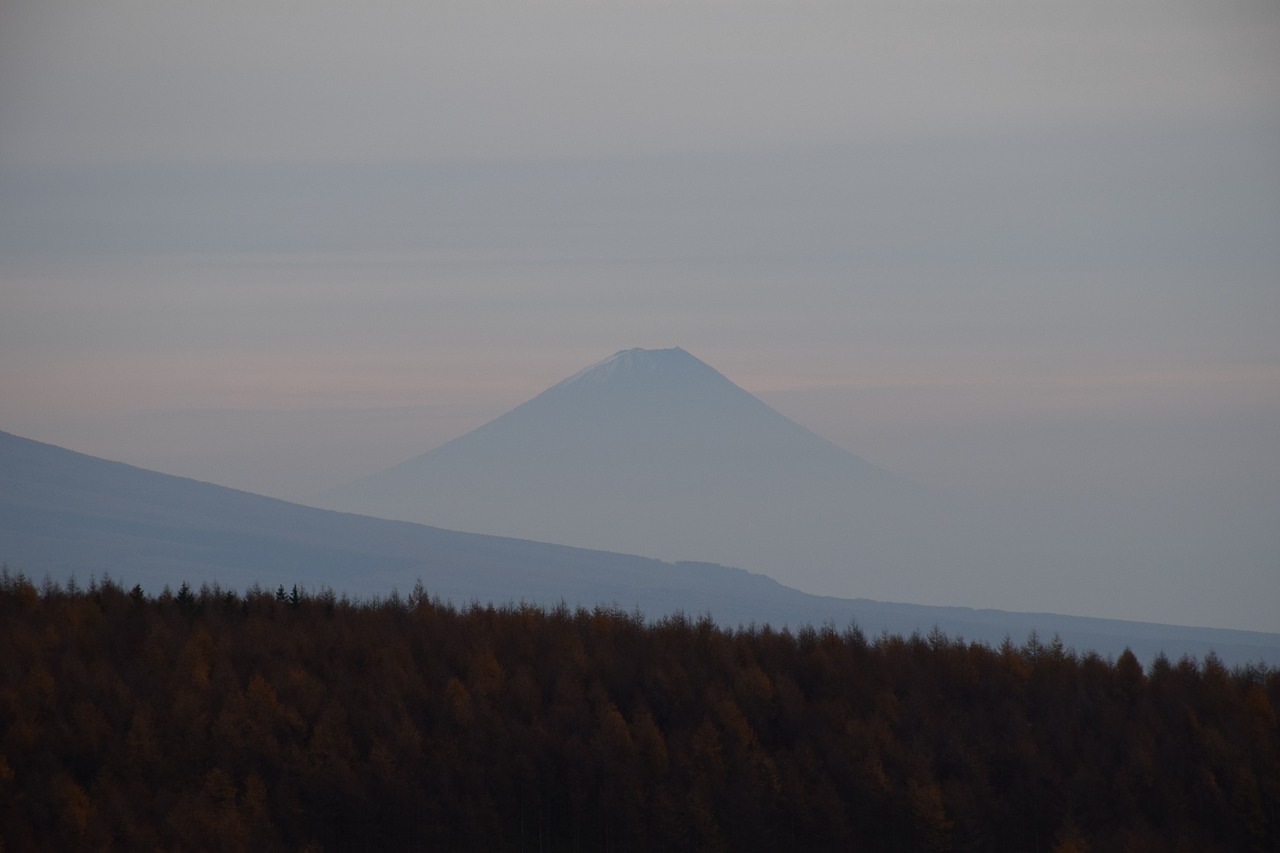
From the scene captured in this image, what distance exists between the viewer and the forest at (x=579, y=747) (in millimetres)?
34500

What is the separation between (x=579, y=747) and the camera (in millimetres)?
37375

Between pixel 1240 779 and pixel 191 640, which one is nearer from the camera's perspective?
pixel 1240 779

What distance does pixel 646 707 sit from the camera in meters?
39.4

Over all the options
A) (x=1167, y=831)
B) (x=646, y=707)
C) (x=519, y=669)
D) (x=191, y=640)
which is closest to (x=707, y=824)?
(x=646, y=707)

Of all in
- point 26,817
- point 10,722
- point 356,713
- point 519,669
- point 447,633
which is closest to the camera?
point 26,817

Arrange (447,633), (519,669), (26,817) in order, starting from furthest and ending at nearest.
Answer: (447,633), (519,669), (26,817)

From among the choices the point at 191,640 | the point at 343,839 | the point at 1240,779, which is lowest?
the point at 343,839

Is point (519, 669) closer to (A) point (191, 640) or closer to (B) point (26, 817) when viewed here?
(A) point (191, 640)

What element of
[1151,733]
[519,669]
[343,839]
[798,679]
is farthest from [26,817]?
[1151,733]

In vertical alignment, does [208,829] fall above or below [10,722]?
below

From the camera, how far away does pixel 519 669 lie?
132ft

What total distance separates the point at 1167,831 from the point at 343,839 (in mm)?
19969

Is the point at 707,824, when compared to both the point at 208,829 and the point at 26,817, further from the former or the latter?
the point at 26,817

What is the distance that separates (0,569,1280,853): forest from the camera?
3450cm
